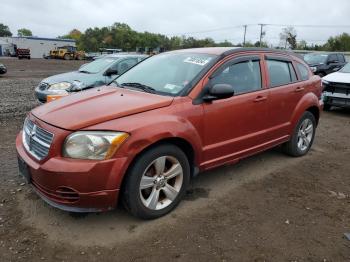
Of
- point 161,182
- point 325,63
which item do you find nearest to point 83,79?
point 161,182

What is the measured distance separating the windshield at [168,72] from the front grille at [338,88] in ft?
21.5

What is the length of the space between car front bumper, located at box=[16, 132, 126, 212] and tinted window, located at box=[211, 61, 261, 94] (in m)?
1.68

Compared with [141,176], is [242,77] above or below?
above

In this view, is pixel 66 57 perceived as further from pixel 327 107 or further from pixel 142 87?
pixel 142 87

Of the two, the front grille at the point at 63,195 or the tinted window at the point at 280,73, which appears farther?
the tinted window at the point at 280,73

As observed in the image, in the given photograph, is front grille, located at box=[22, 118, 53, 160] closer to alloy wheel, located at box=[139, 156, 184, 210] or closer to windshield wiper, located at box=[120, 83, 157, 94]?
alloy wheel, located at box=[139, 156, 184, 210]

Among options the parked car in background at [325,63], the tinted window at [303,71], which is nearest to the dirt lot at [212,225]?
the tinted window at [303,71]

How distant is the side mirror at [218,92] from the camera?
385 centimetres

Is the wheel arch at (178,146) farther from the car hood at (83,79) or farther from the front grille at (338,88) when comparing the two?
the front grille at (338,88)

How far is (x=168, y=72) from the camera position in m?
4.38

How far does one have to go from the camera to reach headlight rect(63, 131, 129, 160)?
10.4 ft

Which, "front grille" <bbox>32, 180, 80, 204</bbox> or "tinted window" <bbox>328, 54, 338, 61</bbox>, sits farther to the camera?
"tinted window" <bbox>328, 54, 338, 61</bbox>


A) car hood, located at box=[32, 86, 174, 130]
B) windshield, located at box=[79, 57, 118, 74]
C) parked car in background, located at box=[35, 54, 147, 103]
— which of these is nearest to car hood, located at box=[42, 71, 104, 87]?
parked car in background, located at box=[35, 54, 147, 103]

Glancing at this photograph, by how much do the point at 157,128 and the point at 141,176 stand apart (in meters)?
0.48
